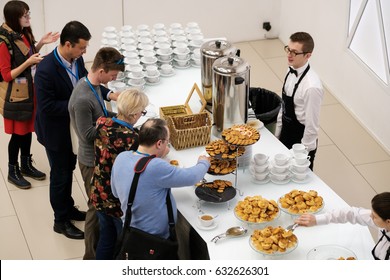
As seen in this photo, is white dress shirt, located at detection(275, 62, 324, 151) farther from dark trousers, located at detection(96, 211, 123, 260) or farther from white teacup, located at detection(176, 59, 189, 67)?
dark trousers, located at detection(96, 211, 123, 260)

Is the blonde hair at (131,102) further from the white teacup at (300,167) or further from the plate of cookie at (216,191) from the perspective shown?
the white teacup at (300,167)

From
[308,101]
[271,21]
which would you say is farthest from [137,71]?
[271,21]

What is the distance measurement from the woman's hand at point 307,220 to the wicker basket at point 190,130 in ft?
3.26

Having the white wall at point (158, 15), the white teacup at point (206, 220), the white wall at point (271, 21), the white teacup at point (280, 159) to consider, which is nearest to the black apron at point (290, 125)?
the white teacup at point (280, 159)

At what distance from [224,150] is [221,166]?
10 cm

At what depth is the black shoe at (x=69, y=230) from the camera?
5133mm

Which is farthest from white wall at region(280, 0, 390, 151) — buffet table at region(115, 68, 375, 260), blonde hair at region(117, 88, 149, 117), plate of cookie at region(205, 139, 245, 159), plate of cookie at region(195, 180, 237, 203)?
blonde hair at region(117, 88, 149, 117)

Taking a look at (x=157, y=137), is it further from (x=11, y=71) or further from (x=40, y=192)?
(x=40, y=192)

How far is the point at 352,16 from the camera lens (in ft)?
21.4

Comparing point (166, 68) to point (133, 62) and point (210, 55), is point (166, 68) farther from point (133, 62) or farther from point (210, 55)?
point (210, 55)

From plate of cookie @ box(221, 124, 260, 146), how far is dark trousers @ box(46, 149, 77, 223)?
118cm

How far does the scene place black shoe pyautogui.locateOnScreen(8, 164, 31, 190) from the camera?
5.67 meters
